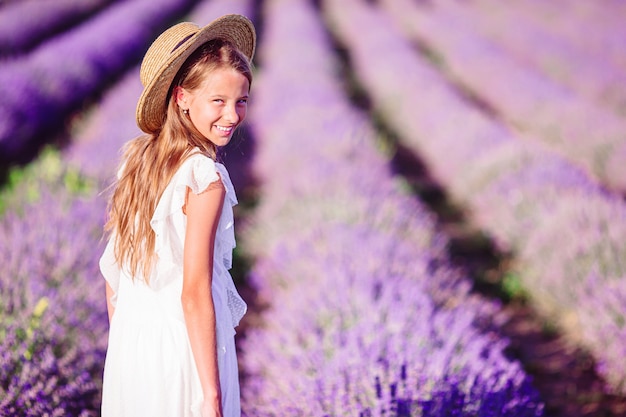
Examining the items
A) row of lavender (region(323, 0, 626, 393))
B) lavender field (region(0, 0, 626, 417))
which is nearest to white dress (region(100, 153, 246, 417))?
lavender field (region(0, 0, 626, 417))

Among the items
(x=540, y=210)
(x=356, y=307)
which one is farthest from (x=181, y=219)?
(x=540, y=210)

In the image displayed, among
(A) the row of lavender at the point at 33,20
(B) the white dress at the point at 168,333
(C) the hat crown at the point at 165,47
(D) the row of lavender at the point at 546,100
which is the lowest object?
(B) the white dress at the point at 168,333

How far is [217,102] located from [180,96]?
0.36 feet

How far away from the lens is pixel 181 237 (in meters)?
1.35

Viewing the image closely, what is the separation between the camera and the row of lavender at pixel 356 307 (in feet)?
6.29

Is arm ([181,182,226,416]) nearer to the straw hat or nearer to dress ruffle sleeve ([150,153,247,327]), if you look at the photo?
dress ruffle sleeve ([150,153,247,327])

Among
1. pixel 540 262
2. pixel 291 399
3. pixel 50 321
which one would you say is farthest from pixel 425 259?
pixel 50 321

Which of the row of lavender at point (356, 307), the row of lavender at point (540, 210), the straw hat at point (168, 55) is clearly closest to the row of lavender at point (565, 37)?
the row of lavender at point (540, 210)

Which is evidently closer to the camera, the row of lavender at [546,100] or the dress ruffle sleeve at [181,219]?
the dress ruffle sleeve at [181,219]

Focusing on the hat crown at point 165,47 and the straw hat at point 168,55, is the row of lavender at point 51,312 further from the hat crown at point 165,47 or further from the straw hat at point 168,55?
the hat crown at point 165,47

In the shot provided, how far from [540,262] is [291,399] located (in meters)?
2.40

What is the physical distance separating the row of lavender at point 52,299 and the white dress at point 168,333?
1.73ft

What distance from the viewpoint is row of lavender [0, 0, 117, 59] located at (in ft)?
26.7

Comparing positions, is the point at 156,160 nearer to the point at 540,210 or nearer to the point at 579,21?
the point at 540,210
